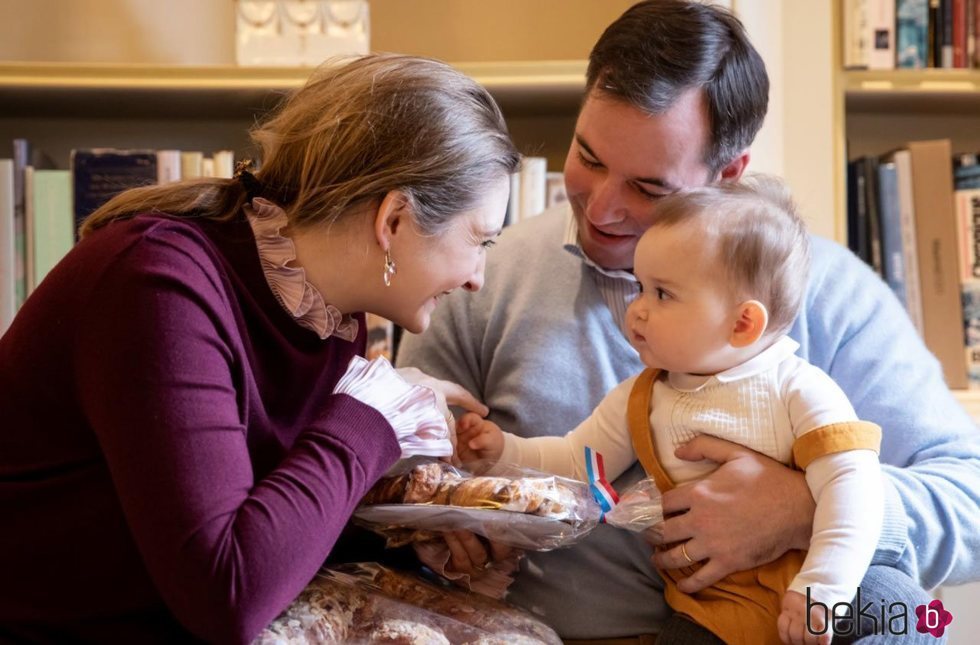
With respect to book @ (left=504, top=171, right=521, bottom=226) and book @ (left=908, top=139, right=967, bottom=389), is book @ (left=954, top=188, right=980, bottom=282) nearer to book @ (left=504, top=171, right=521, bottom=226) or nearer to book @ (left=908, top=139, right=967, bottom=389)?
book @ (left=908, top=139, right=967, bottom=389)

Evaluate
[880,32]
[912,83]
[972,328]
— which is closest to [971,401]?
[972,328]

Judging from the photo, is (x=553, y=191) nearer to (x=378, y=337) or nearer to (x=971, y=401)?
(x=378, y=337)

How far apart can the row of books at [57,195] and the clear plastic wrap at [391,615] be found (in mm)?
1017

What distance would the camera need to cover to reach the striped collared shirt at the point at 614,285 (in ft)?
5.04

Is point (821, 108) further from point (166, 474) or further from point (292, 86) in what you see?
point (166, 474)

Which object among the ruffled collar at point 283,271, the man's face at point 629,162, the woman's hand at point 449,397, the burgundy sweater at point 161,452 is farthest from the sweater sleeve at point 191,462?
the man's face at point 629,162

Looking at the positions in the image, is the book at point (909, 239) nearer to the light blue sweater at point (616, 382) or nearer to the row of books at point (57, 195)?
the light blue sweater at point (616, 382)

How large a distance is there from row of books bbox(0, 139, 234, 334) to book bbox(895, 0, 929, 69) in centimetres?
134

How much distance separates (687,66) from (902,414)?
0.55 meters

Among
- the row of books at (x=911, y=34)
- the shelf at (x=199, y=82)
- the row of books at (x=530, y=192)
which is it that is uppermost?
the row of books at (x=911, y=34)

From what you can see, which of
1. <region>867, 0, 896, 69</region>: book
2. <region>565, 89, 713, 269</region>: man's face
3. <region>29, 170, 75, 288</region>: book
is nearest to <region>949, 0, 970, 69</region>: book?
<region>867, 0, 896, 69</region>: book

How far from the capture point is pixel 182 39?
223cm

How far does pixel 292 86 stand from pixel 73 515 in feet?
3.51

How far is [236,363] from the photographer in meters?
1.12
